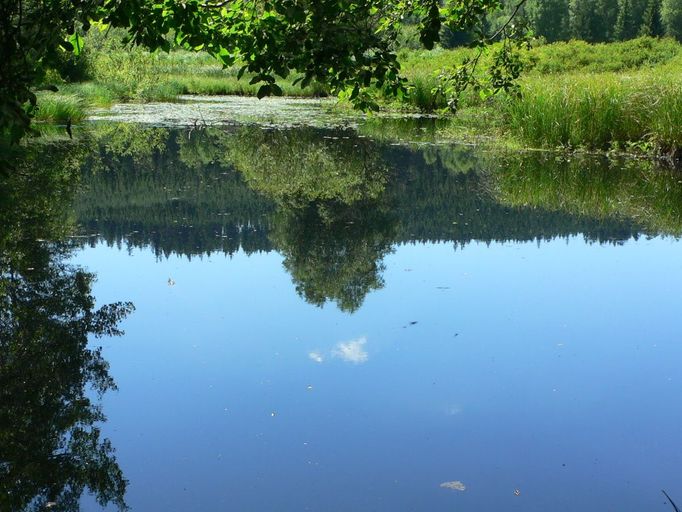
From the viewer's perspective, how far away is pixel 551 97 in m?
16.3

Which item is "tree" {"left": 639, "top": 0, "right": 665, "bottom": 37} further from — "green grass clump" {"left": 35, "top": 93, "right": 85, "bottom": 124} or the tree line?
"green grass clump" {"left": 35, "top": 93, "right": 85, "bottom": 124}

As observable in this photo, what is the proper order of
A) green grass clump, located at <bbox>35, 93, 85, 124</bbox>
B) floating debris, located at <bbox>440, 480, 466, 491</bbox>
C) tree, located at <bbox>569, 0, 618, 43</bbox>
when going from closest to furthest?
floating debris, located at <bbox>440, 480, 466, 491</bbox>
green grass clump, located at <bbox>35, 93, 85, 124</bbox>
tree, located at <bbox>569, 0, 618, 43</bbox>

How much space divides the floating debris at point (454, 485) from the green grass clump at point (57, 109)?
16.3 m

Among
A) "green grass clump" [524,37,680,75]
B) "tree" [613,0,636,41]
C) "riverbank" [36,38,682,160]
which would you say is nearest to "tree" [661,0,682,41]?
"tree" [613,0,636,41]

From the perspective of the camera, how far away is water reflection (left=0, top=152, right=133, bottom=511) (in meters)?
3.89

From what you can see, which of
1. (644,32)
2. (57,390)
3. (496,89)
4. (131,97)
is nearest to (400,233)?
(496,89)

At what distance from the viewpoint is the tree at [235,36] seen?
286cm

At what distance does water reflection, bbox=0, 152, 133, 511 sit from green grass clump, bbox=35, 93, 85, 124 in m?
10.5

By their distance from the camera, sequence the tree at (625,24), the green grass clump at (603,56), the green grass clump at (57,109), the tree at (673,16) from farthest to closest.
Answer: the tree at (673,16) < the tree at (625,24) < the green grass clump at (603,56) < the green grass clump at (57,109)

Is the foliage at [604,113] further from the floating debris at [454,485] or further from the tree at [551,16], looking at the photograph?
the tree at [551,16]

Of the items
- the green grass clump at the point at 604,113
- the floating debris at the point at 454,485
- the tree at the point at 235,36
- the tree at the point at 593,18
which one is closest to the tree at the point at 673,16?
the tree at the point at 593,18

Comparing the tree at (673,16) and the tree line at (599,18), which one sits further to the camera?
the tree at (673,16)

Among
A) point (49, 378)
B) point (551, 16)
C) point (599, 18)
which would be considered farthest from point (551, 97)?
point (551, 16)

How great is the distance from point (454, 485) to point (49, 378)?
2432mm
